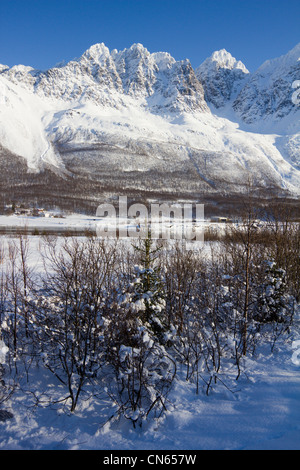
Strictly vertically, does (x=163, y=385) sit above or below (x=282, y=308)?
below

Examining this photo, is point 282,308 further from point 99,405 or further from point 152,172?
point 152,172

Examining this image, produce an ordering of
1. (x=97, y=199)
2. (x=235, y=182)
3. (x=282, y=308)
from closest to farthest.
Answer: (x=282, y=308) < (x=97, y=199) < (x=235, y=182)

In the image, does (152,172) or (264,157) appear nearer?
(152,172)
